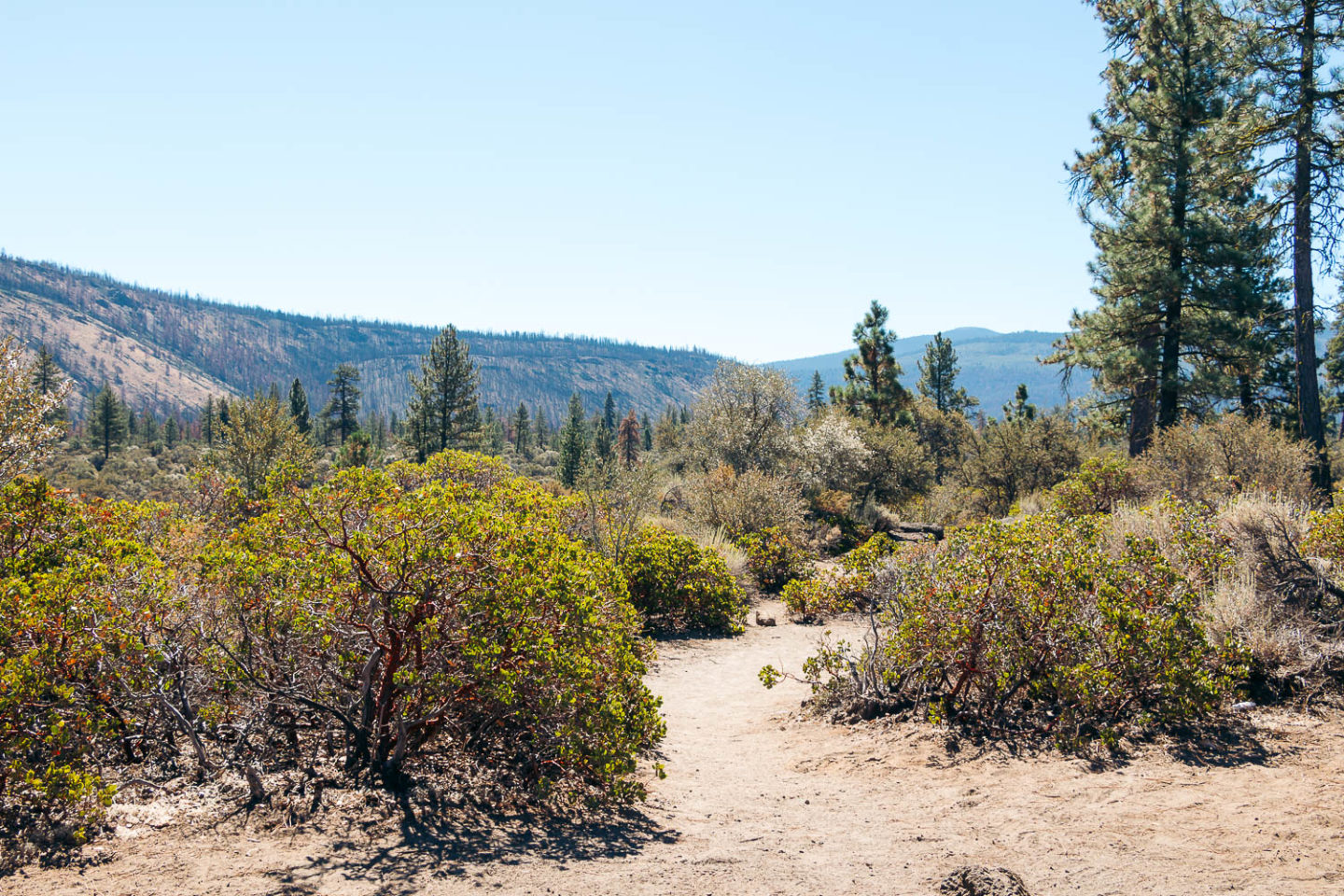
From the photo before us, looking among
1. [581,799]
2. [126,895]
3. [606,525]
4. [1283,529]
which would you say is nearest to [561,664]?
[581,799]

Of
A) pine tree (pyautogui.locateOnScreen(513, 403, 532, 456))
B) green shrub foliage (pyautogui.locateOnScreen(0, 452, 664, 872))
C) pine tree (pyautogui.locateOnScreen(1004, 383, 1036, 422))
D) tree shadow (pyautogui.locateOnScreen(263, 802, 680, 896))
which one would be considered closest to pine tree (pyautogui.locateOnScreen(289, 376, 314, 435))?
pine tree (pyautogui.locateOnScreen(513, 403, 532, 456))

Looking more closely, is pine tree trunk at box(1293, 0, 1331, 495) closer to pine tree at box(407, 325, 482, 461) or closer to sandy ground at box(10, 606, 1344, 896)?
sandy ground at box(10, 606, 1344, 896)

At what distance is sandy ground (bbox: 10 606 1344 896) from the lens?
3.52 m

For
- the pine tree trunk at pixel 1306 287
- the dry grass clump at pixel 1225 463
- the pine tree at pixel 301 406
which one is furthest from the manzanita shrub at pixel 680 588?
the pine tree at pixel 301 406

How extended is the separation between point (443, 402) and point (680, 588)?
100 feet

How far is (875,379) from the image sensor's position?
34406mm

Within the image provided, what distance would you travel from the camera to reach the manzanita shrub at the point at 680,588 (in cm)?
1163

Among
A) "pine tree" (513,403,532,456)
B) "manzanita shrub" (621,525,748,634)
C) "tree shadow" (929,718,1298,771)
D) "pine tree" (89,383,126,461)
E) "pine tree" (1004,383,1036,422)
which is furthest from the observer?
"pine tree" (513,403,532,456)

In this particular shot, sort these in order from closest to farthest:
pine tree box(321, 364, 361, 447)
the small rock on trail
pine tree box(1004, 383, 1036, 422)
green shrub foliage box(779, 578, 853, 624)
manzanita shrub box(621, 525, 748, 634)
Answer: the small rock on trail, manzanita shrub box(621, 525, 748, 634), green shrub foliage box(779, 578, 853, 624), pine tree box(1004, 383, 1036, 422), pine tree box(321, 364, 361, 447)

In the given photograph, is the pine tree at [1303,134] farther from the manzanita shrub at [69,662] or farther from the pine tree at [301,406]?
the pine tree at [301,406]

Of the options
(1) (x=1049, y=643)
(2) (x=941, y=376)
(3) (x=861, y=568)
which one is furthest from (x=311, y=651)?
(2) (x=941, y=376)

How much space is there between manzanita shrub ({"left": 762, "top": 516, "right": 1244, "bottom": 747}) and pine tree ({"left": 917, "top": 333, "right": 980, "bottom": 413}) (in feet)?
141

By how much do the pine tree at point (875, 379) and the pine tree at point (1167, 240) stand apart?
15354 millimetres

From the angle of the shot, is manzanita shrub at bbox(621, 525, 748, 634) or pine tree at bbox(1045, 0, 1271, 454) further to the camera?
pine tree at bbox(1045, 0, 1271, 454)
